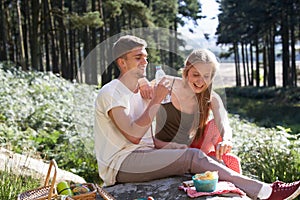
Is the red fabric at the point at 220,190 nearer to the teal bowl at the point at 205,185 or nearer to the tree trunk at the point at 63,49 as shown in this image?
the teal bowl at the point at 205,185

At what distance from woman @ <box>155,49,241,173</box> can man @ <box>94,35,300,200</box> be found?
279 millimetres

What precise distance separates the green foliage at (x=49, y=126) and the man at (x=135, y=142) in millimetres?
1761

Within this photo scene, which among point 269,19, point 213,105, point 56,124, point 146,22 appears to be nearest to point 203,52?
point 213,105

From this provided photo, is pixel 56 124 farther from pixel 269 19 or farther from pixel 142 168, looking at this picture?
pixel 269 19

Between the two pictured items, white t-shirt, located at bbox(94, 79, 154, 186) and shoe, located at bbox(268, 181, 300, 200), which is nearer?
shoe, located at bbox(268, 181, 300, 200)

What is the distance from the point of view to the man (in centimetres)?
364

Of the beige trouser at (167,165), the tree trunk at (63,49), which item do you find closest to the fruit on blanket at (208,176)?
the beige trouser at (167,165)

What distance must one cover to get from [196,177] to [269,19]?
28.5 meters

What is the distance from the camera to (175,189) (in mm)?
3744

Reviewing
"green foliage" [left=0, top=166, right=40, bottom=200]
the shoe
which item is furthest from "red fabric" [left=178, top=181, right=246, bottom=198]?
"green foliage" [left=0, top=166, right=40, bottom=200]

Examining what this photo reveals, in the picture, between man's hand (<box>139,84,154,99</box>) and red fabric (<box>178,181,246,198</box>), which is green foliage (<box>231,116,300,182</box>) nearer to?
red fabric (<box>178,181,246,198</box>)

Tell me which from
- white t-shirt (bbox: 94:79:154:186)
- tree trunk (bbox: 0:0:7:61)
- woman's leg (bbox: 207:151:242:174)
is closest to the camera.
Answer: white t-shirt (bbox: 94:79:154:186)

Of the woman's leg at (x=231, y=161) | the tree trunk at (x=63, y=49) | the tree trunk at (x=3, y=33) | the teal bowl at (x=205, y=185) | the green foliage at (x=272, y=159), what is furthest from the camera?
the tree trunk at (x=63, y=49)

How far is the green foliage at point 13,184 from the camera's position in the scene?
416 cm
